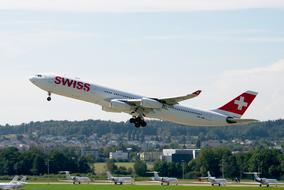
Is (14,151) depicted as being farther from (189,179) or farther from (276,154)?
(276,154)

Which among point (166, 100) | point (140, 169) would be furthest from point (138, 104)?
point (140, 169)

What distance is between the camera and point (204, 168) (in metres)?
157

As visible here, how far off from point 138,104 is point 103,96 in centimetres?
402

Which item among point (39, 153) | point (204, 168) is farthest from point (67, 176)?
point (204, 168)

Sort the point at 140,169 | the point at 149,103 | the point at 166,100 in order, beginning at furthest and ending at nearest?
1. the point at 140,169
2. the point at 166,100
3. the point at 149,103

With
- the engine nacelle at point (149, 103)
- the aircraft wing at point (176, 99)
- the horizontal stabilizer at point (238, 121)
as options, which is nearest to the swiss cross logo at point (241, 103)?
the horizontal stabilizer at point (238, 121)

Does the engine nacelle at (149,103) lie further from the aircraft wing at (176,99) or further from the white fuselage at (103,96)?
the white fuselage at (103,96)

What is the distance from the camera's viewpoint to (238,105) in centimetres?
9425

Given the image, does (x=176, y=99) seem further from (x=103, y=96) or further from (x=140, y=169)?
(x=140, y=169)

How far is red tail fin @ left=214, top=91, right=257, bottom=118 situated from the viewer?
9338 cm

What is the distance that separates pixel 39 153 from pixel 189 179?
93.1ft

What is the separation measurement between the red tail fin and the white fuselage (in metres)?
3.13

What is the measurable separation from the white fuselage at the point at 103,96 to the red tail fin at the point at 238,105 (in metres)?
3.13

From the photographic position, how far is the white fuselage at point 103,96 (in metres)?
82.9
